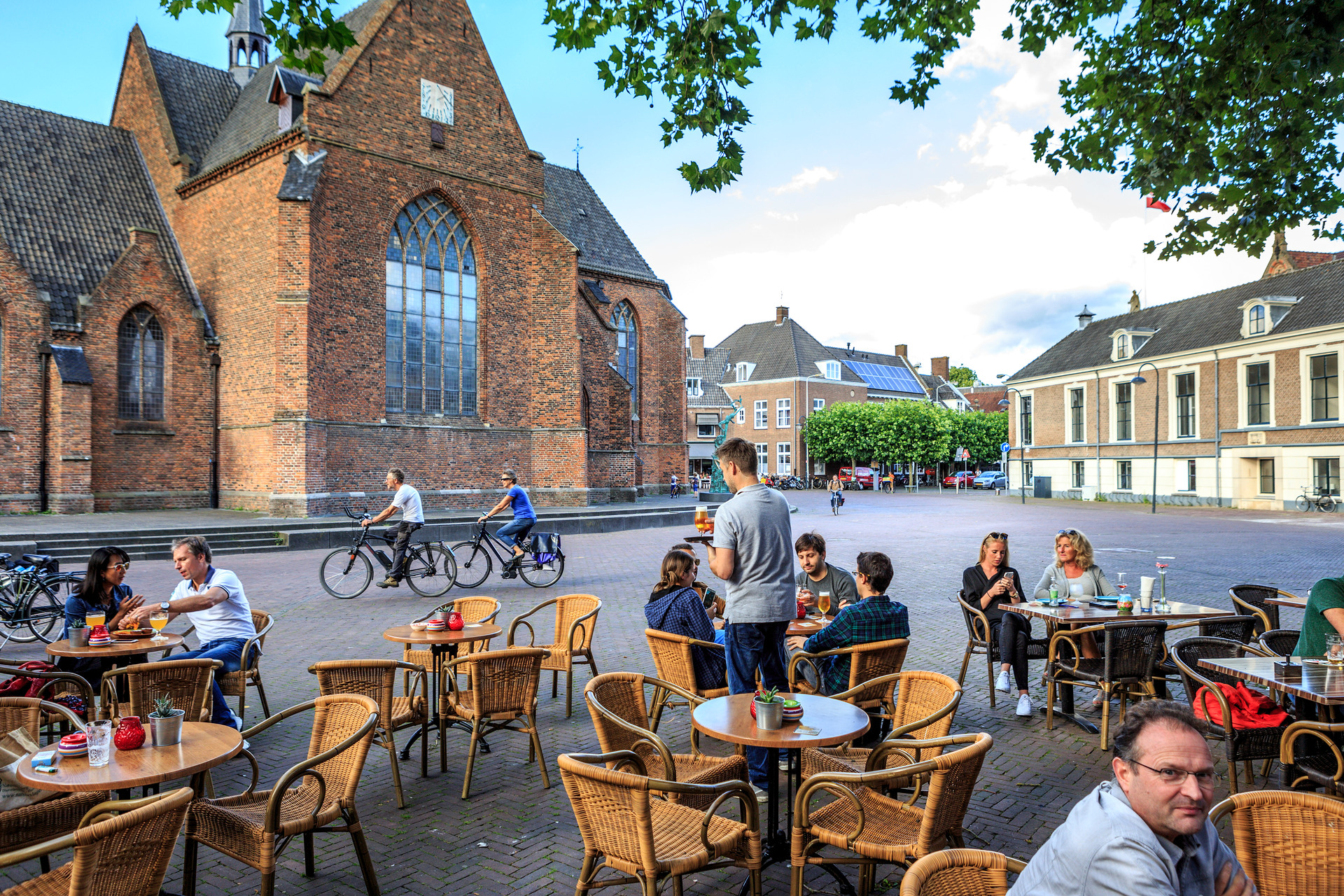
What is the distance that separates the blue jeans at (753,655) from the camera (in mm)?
4684

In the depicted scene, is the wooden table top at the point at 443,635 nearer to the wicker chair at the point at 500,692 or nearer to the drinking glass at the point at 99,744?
the wicker chair at the point at 500,692

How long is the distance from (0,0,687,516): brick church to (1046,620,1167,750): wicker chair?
18215 mm

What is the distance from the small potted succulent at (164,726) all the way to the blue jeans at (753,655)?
2.67 m

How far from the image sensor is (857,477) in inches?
2346

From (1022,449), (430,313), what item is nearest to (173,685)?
(430,313)

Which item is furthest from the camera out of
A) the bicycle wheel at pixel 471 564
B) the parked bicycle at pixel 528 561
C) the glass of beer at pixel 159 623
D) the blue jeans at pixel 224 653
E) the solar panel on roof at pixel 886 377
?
the solar panel on roof at pixel 886 377

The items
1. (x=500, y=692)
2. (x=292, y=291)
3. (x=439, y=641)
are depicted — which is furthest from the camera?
(x=292, y=291)

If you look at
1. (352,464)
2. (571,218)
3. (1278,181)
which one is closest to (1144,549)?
(1278,181)

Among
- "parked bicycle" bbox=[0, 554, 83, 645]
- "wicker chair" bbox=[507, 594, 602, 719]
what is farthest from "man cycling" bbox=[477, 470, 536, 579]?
"wicker chair" bbox=[507, 594, 602, 719]

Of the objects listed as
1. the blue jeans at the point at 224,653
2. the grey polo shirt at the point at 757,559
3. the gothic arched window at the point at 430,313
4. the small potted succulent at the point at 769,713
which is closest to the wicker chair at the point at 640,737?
the small potted succulent at the point at 769,713

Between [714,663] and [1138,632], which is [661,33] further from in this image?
[1138,632]

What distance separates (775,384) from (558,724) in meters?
59.7

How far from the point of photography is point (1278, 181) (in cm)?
701

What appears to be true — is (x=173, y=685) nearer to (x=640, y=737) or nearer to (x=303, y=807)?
(x=303, y=807)
